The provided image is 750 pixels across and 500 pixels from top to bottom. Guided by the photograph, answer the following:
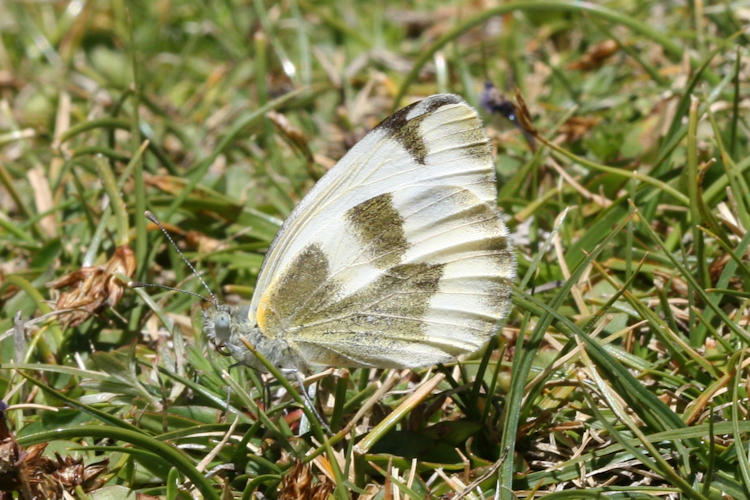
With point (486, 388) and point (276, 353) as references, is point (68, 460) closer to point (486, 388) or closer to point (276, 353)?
point (276, 353)

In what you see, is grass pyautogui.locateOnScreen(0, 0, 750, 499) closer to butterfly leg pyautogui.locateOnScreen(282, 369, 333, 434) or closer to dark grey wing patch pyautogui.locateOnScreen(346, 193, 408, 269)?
butterfly leg pyautogui.locateOnScreen(282, 369, 333, 434)

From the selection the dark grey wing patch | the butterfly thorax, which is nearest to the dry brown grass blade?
the butterfly thorax

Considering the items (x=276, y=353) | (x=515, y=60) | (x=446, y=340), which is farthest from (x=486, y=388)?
(x=515, y=60)

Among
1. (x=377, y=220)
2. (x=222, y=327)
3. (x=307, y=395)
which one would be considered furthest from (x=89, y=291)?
(x=377, y=220)

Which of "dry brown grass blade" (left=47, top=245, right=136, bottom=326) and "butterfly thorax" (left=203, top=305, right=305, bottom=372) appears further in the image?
"dry brown grass blade" (left=47, top=245, right=136, bottom=326)

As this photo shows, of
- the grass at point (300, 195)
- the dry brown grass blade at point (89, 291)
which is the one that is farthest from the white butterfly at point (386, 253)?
the dry brown grass blade at point (89, 291)

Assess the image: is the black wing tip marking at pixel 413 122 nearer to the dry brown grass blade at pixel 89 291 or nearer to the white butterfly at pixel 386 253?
the white butterfly at pixel 386 253
